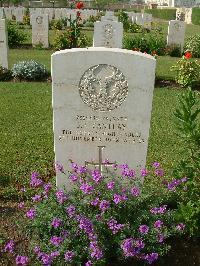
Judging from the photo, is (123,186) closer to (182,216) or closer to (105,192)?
(105,192)

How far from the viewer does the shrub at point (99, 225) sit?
3.28 metres

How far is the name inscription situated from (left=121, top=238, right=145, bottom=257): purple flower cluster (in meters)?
1.10

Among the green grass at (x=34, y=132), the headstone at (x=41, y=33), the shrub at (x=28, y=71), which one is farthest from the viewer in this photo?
the headstone at (x=41, y=33)

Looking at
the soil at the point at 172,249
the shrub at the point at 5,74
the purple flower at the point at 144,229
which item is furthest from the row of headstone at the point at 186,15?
the purple flower at the point at 144,229

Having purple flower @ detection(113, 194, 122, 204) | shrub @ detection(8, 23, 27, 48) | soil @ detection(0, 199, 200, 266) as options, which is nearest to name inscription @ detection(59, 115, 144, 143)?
purple flower @ detection(113, 194, 122, 204)

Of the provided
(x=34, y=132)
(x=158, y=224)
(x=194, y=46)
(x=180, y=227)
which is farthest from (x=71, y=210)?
(x=194, y=46)

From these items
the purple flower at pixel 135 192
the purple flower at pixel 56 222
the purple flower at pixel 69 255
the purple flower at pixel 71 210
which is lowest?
the purple flower at pixel 69 255

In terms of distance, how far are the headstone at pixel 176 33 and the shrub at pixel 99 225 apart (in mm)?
14070

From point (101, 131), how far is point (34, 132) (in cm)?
326

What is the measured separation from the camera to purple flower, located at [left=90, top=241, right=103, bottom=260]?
3.11 m

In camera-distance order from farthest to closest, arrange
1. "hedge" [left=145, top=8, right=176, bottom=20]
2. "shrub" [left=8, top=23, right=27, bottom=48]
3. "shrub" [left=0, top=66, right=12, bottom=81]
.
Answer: "hedge" [left=145, top=8, right=176, bottom=20], "shrub" [left=8, top=23, right=27, bottom=48], "shrub" [left=0, top=66, right=12, bottom=81]

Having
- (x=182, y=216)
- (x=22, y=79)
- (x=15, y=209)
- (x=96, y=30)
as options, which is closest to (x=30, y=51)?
(x=96, y=30)

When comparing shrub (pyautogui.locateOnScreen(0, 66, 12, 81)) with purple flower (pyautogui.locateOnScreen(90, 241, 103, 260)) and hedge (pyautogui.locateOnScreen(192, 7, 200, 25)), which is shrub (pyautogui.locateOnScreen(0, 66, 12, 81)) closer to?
purple flower (pyautogui.locateOnScreen(90, 241, 103, 260))

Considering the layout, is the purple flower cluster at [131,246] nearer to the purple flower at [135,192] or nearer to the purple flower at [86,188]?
the purple flower at [135,192]
